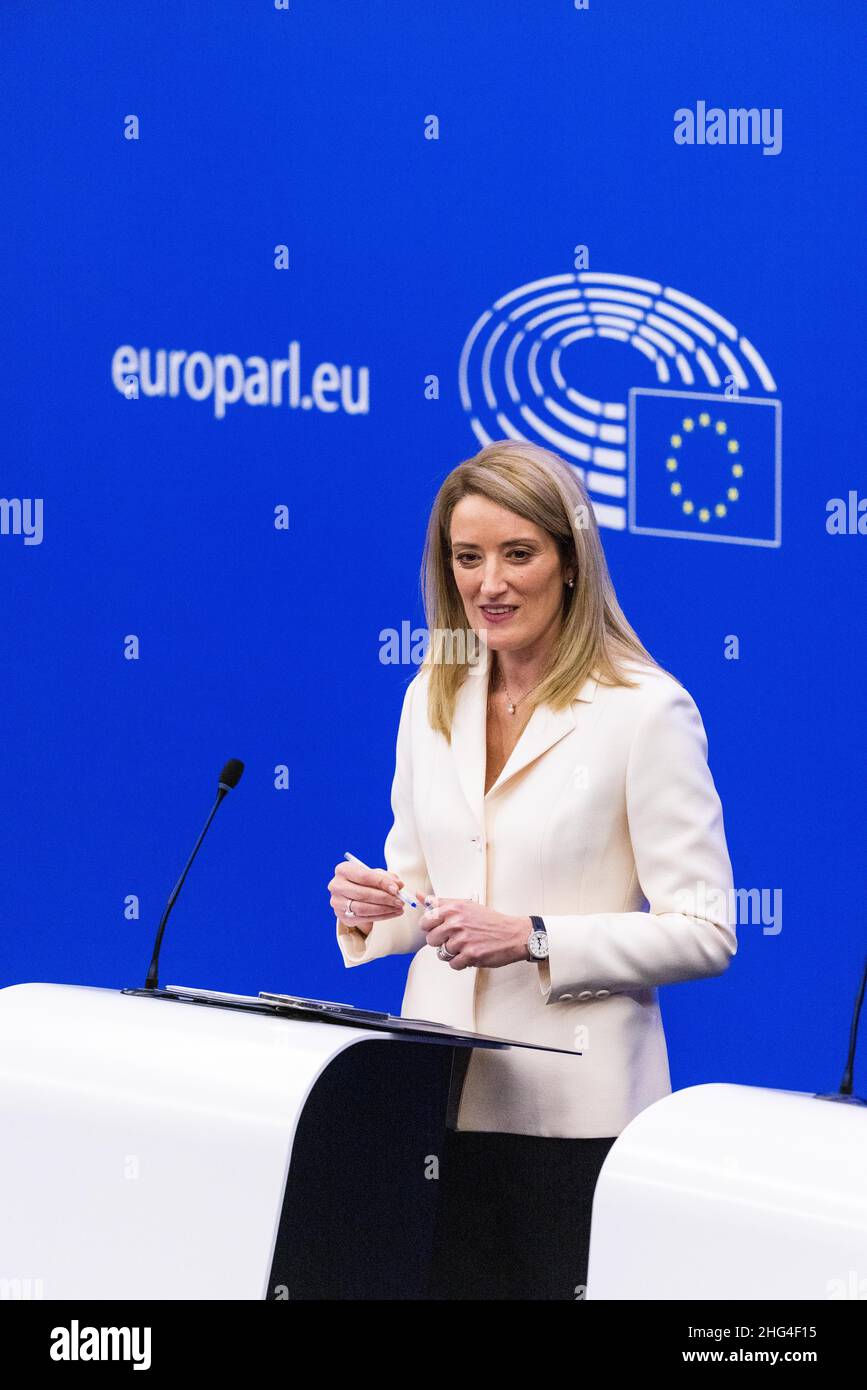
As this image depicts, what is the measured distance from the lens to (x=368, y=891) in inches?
86.7

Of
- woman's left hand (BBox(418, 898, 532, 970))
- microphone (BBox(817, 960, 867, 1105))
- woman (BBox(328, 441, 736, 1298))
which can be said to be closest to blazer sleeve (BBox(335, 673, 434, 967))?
woman (BBox(328, 441, 736, 1298))

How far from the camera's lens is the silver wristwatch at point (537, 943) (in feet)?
6.67

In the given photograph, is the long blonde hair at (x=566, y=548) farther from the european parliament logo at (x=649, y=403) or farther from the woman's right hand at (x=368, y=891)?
the european parliament logo at (x=649, y=403)

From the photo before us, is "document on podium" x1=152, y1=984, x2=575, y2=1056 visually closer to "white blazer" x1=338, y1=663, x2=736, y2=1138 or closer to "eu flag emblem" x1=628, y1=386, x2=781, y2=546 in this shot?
"white blazer" x1=338, y1=663, x2=736, y2=1138

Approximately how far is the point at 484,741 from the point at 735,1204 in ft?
3.19

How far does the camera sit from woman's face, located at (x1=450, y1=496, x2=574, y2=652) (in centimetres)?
226

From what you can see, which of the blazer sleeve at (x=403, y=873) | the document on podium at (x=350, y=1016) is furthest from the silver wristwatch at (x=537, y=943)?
the blazer sleeve at (x=403, y=873)

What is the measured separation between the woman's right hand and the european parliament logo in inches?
73.4

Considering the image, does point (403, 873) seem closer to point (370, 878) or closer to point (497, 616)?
point (370, 878)

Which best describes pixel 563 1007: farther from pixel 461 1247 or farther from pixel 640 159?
pixel 640 159

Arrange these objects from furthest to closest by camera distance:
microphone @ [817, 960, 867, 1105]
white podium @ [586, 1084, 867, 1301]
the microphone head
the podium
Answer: the microphone head
the podium
microphone @ [817, 960, 867, 1105]
white podium @ [586, 1084, 867, 1301]

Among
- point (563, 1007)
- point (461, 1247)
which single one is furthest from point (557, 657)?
point (461, 1247)

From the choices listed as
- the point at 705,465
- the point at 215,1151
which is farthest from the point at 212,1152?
the point at 705,465
